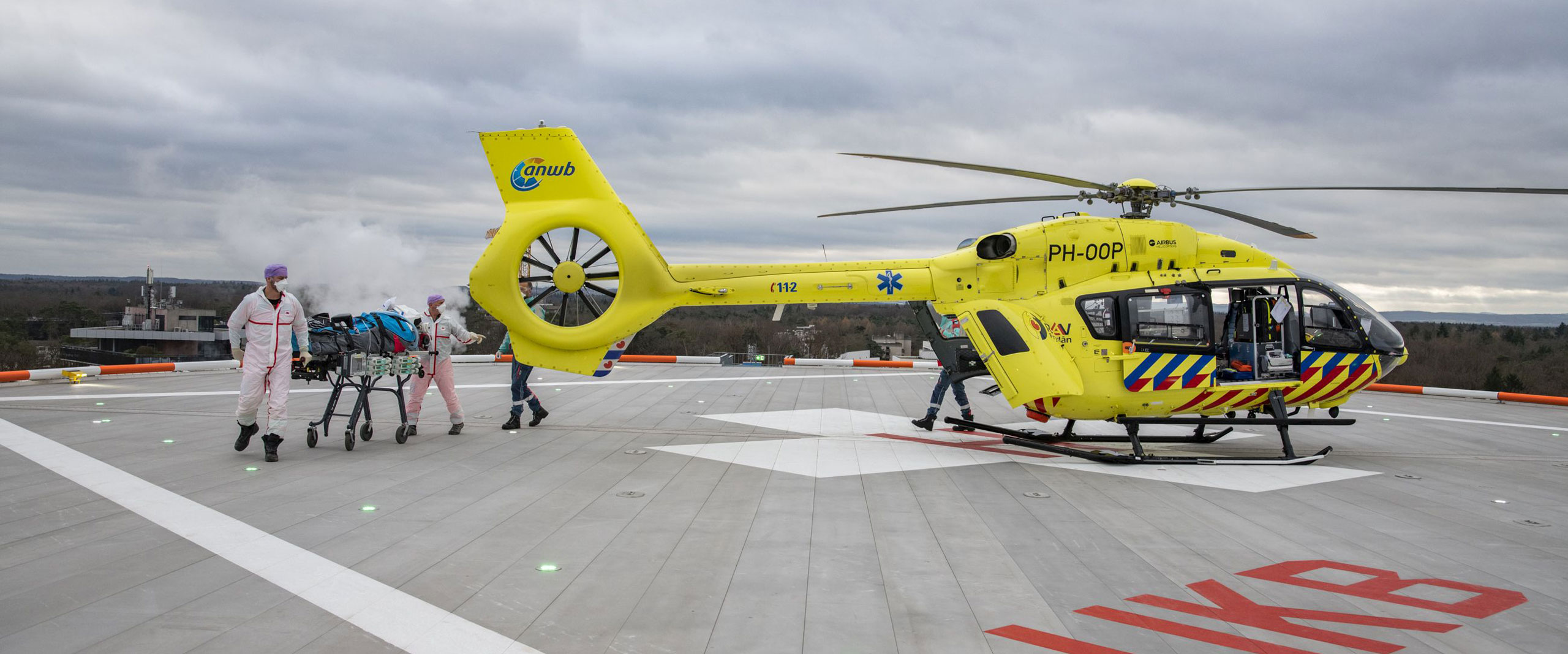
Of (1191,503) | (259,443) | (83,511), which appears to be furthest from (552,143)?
(1191,503)

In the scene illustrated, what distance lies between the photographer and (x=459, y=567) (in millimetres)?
4770

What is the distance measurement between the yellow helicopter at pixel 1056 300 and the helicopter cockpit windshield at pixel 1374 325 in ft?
0.08

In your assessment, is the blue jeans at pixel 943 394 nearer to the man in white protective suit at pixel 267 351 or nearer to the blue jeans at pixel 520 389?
the blue jeans at pixel 520 389

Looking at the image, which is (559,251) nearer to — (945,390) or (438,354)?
(438,354)

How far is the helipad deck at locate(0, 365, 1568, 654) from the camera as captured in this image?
3.88 m

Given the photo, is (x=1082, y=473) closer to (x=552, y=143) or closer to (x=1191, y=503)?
(x=1191, y=503)

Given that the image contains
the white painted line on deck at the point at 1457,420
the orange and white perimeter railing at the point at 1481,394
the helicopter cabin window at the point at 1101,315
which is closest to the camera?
the helicopter cabin window at the point at 1101,315

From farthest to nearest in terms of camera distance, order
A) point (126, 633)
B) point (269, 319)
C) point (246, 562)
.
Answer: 1. point (269, 319)
2. point (246, 562)
3. point (126, 633)

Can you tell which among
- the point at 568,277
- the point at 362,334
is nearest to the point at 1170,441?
the point at 568,277

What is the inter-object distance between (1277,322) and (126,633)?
9.91m

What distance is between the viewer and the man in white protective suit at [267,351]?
7.90 m

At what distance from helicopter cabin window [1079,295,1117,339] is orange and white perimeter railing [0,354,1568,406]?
823cm

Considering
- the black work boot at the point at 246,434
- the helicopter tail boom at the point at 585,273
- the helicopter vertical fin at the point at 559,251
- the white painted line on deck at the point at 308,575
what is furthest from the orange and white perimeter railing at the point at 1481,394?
the black work boot at the point at 246,434

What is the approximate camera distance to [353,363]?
29.5ft
